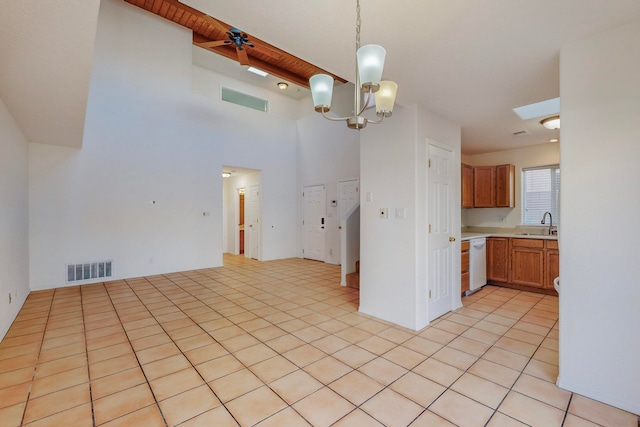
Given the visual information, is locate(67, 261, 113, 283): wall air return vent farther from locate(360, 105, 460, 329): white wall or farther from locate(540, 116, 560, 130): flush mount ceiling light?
locate(540, 116, 560, 130): flush mount ceiling light

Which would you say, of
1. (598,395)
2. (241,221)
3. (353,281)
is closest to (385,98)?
(598,395)

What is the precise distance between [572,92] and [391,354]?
7.82ft

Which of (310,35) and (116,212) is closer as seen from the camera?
(310,35)

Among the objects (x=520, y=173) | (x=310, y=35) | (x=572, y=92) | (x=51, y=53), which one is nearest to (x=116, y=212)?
(x=51, y=53)

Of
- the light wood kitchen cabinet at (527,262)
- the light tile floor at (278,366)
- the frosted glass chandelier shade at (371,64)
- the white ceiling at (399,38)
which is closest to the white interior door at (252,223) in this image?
the light tile floor at (278,366)

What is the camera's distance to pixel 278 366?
223cm

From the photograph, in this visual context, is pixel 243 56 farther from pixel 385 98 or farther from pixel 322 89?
pixel 385 98

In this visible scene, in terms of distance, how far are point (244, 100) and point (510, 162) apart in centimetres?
603

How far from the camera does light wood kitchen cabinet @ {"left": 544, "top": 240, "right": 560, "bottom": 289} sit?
13.5 ft

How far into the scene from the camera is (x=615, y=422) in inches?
65.1

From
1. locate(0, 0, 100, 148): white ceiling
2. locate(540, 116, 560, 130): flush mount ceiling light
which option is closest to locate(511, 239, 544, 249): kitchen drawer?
locate(540, 116, 560, 130): flush mount ceiling light

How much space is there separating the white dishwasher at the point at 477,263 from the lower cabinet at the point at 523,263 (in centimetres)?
17

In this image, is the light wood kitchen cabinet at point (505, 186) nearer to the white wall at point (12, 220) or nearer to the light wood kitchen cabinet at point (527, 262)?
the light wood kitchen cabinet at point (527, 262)

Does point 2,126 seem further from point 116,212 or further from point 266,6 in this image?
point 266,6
